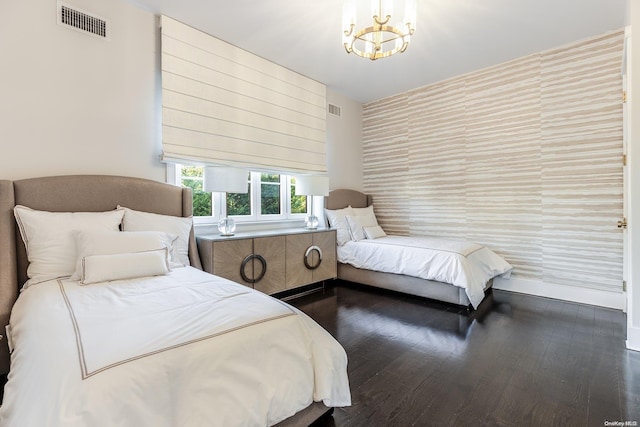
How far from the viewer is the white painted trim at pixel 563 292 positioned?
120 inches

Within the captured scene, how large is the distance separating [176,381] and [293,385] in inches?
18.6

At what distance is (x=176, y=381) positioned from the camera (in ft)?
3.24

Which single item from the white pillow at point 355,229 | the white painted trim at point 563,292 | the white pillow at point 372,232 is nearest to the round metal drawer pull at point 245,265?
the white pillow at point 355,229

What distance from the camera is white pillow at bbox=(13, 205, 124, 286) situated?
75.4 inches

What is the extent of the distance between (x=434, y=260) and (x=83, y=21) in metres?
3.81

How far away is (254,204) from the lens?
3816mm

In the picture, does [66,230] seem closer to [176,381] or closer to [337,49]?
[176,381]

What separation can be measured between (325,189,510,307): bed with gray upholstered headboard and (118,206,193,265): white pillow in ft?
6.97


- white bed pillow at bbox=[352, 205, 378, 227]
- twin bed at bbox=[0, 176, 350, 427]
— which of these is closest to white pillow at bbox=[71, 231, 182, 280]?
twin bed at bbox=[0, 176, 350, 427]

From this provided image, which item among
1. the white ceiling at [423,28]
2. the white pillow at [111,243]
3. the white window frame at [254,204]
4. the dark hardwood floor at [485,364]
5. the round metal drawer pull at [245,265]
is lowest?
the dark hardwood floor at [485,364]

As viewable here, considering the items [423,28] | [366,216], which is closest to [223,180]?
[366,216]

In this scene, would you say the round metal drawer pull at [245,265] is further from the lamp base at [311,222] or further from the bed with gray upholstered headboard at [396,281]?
the bed with gray upholstered headboard at [396,281]

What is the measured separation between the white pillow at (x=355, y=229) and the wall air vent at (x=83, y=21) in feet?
10.5

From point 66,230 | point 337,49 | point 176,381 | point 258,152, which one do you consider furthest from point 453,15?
point 66,230
